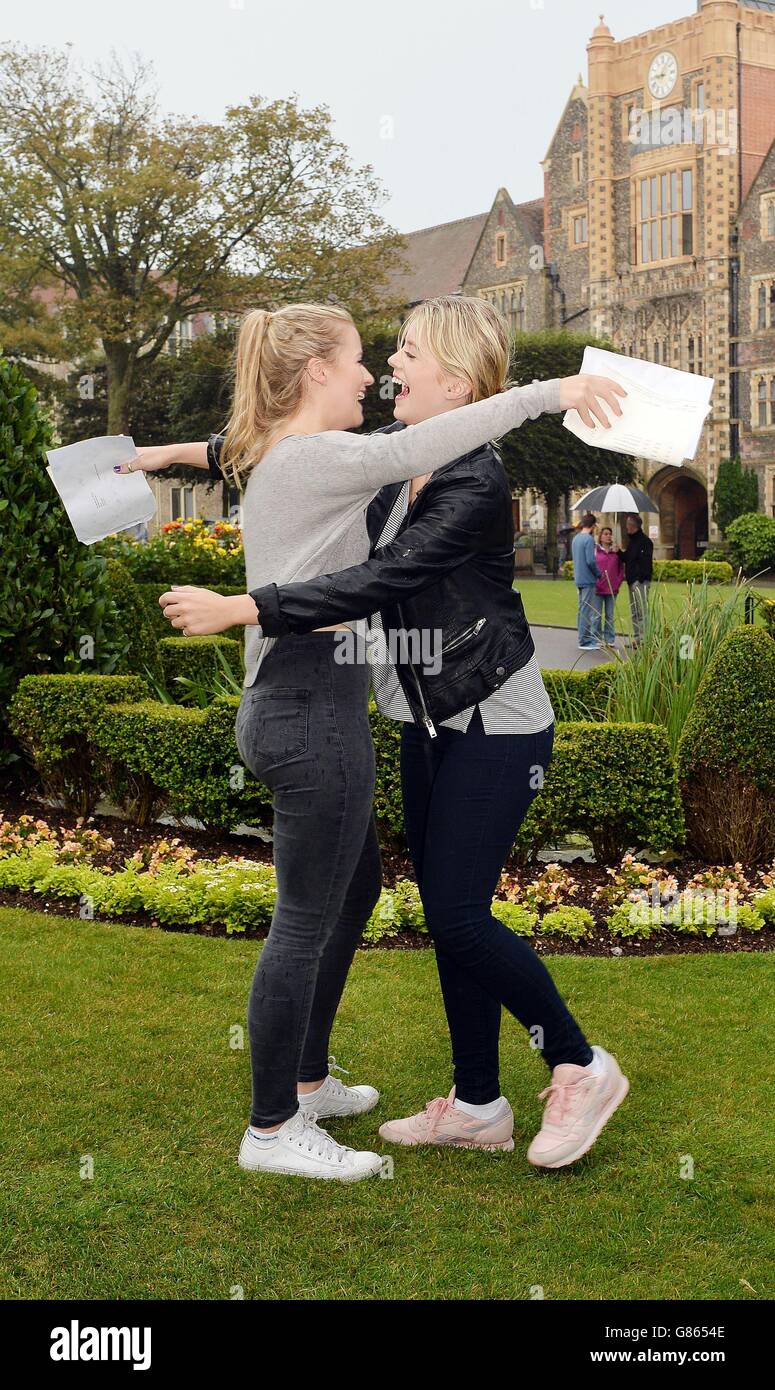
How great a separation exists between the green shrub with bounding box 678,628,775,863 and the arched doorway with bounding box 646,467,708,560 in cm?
4531

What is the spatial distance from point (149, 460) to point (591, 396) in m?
1.27

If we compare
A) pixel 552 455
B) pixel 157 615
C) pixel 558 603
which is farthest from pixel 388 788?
pixel 552 455

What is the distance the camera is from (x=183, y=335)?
2488 inches

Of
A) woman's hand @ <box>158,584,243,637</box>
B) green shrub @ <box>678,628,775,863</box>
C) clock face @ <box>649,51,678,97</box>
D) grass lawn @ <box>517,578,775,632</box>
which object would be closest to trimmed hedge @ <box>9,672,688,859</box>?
green shrub @ <box>678,628,775,863</box>

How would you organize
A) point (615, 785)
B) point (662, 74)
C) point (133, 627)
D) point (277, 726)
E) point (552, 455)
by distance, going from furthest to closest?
point (662, 74) < point (552, 455) < point (133, 627) < point (615, 785) < point (277, 726)

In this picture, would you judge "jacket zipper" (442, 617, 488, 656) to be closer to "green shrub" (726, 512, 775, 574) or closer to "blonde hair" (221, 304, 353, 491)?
"blonde hair" (221, 304, 353, 491)

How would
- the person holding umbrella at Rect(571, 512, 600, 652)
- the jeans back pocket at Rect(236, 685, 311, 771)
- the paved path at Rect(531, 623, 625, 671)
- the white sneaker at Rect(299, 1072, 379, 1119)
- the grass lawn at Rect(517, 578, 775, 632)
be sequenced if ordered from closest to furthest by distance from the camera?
the jeans back pocket at Rect(236, 685, 311, 771)
the white sneaker at Rect(299, 1072, 379, 1119)
the paved path at Rect(531, 623, 625, 671)
the person holding umbrella at Rect(571, 512, 600, 652)
the grass lawn at Rect(517, 578, 775, 632)

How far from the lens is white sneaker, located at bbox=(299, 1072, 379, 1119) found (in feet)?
11.7

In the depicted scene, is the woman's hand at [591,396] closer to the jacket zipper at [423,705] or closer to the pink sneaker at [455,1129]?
the jacket zipper at [423,705]

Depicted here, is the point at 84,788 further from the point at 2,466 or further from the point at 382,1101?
the point at 382,1101

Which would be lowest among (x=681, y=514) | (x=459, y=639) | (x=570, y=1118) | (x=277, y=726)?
(x=681, y=514)

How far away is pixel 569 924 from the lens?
5.38 meters

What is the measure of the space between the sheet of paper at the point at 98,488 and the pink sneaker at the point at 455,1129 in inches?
68.4

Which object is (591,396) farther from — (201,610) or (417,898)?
(417,898)
